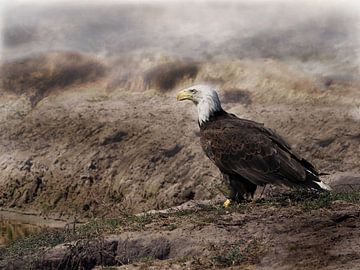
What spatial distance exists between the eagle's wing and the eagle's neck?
420 mm

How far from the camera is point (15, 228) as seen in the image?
17.8 meters

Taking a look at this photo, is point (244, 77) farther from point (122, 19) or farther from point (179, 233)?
point (179, 233)

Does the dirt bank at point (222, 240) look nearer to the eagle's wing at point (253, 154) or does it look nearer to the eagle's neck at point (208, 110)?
the eagle's wing at point (253, 154)

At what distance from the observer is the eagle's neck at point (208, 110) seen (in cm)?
1255

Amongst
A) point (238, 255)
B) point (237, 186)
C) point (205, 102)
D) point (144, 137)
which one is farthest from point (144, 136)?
point (238, 255)

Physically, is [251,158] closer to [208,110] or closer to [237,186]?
[237,186]

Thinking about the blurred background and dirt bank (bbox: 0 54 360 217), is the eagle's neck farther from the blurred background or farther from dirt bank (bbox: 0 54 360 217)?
dirt bank (bbox: 0 54 360 217)

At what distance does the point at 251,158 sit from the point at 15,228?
774 centimetres

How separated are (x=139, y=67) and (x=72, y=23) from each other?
429 cm

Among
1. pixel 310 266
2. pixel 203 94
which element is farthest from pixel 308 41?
pixel 310 266

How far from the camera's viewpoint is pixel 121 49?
85.7ft

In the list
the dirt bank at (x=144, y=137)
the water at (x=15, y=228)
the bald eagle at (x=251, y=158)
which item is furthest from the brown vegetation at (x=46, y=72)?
the bald eagle at (x=251, y=158)

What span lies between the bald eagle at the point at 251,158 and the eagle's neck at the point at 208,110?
10cm

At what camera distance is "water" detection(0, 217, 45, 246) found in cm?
1666
